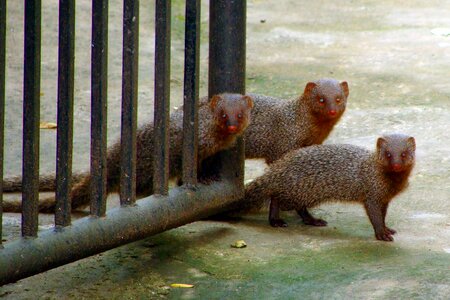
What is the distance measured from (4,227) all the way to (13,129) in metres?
1.75

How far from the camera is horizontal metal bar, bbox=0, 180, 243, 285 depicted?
3.03 m

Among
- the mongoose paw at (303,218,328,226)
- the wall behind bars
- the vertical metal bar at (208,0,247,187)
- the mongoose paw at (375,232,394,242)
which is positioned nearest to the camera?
the vertical metal bar at (208,0,247,187)

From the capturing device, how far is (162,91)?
355cm

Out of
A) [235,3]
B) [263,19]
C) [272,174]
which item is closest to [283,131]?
[272,174]

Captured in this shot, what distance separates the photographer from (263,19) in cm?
897

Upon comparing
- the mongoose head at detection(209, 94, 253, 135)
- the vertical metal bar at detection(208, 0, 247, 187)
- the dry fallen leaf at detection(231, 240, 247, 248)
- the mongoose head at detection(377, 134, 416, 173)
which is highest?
the vertical metal bar at detection(208, 0, 247, 187)

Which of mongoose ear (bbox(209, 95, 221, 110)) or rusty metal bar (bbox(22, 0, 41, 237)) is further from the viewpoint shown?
mongoose ear (bbox(209, 95, 221, 110))

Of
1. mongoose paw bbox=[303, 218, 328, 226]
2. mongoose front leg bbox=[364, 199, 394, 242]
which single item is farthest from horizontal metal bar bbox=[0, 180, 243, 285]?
mongoose front leg bbox=[364, 199, 394, 242]

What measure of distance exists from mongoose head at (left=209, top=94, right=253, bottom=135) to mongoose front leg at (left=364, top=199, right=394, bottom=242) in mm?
706

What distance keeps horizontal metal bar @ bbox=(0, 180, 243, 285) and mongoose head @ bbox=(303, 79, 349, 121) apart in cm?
109

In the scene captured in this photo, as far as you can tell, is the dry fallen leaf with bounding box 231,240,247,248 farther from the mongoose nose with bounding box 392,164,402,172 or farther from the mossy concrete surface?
the mongoose nose with bounding box 392,164,402,172

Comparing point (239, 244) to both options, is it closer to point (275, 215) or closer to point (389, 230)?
point (275, 215)

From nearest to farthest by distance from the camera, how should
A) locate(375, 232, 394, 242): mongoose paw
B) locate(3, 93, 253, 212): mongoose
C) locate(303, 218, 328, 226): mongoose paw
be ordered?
locate(375, 232, 394, 242): mongoose paw < locate(3, 93, 253, 212): mongoose < locate(303, 218, 328, 226): mongoose paw

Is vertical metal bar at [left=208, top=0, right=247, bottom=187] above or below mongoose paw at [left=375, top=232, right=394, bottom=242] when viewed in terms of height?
above
